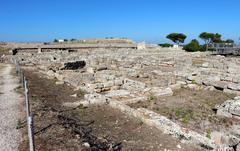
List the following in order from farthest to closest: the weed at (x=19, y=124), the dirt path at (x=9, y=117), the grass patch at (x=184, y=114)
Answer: the grass patch at (x=184, y=114) < the weed at (x=19, y=124) < the dirt path at (x=9, y=117)

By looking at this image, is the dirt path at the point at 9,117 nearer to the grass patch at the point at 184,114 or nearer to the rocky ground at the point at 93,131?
the rocky ground at the point at 93,131

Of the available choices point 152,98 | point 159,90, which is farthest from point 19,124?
point 159,90

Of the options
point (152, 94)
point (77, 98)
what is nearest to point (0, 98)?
point (77, 98)

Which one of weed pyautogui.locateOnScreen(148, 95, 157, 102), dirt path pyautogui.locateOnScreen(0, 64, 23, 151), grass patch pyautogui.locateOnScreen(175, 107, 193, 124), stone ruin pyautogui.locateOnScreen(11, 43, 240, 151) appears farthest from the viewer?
weed pyautogui.locateOnScreen(148, 95, 157, 102)

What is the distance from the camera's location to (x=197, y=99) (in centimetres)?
1336

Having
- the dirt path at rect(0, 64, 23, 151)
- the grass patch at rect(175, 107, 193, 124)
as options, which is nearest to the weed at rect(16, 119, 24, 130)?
the dirt path at rect(0, 64, 23, 151)

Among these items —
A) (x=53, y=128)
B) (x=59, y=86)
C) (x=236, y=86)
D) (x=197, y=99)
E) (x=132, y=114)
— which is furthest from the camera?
(x=59, y=86)

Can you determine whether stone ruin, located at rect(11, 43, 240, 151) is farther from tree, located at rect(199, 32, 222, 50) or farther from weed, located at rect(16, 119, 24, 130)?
tree, located at rect(199, 32, 222, 50)

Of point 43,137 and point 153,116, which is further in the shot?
point 153,116

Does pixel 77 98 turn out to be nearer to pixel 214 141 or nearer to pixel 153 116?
pixel 153 116

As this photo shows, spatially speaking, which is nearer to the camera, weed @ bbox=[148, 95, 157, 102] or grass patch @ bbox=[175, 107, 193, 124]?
grass patch @ bbox=[175, 107, 193, 124]

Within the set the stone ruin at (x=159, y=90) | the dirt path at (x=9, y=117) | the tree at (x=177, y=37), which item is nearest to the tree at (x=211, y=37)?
the tree at (x=177, y=37)

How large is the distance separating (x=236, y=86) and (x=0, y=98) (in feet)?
43.0

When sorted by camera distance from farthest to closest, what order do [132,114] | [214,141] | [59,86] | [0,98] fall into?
1. [59,86]
2. [0,98]
3. [132,114]
4. [214,141]
